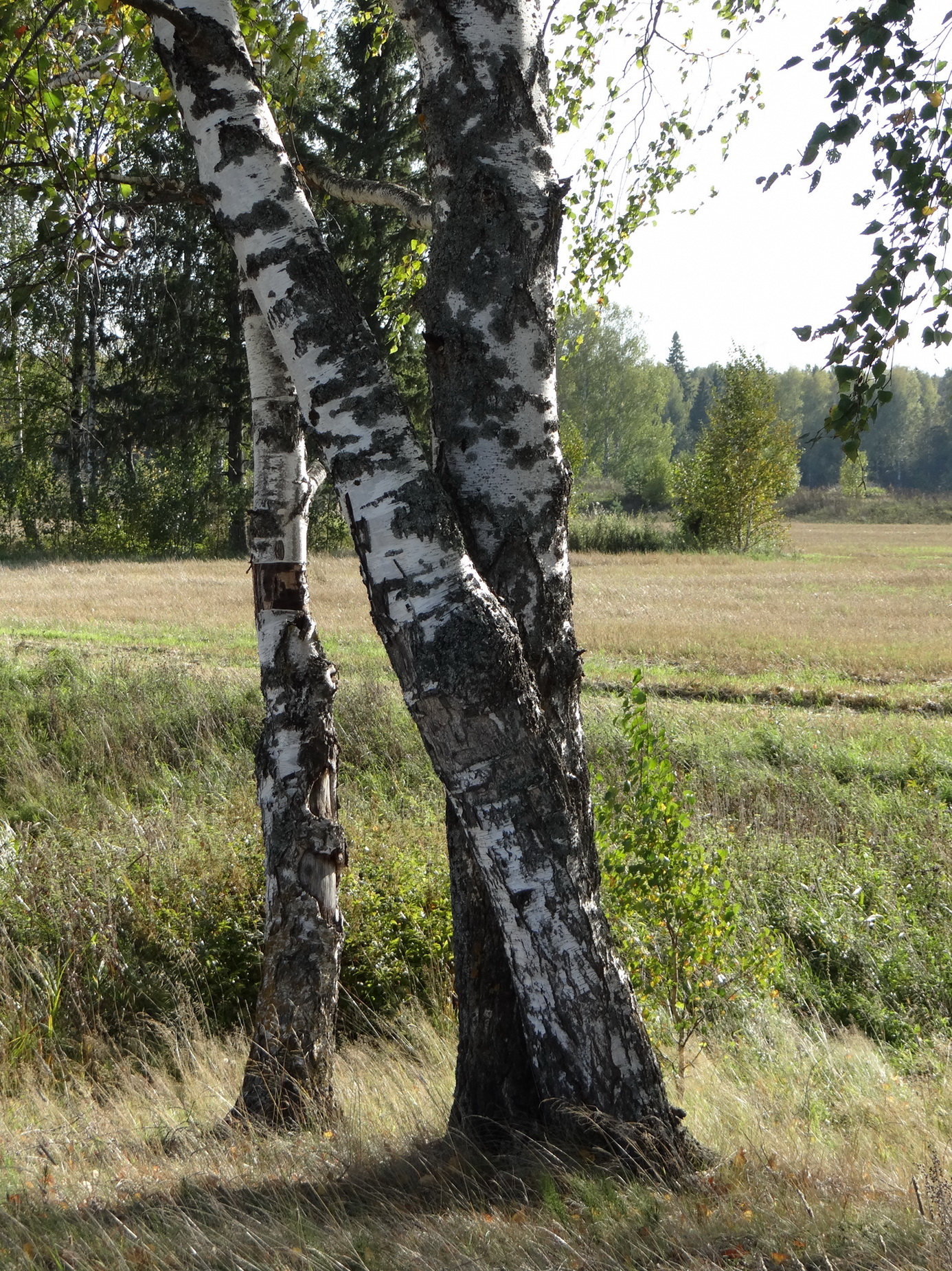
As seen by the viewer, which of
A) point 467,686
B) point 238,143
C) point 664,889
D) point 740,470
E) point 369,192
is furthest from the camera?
point 740,470

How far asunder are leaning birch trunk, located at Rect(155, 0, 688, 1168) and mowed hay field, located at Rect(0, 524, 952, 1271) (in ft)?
0.90

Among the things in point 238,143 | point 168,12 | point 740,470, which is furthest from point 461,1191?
point 740,470

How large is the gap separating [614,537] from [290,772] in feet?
114

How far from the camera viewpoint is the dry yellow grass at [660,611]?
1473cm

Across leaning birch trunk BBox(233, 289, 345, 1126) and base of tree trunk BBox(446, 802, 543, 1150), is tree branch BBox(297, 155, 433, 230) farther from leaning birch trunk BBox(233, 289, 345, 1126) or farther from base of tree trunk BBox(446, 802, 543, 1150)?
base of tree trunk BBox(446, 802, 543, 1150)

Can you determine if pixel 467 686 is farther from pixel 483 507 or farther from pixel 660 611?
pixel 660 611

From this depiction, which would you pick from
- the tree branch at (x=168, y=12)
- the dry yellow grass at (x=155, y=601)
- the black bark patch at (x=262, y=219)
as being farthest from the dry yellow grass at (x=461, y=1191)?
the dry yellow grass at (x=155, y=601)

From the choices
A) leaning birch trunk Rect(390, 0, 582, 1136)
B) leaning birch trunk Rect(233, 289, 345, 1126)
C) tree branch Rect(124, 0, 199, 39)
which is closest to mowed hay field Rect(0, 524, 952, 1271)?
leaning birch trunk Rect(233, 289, 345, 1126)

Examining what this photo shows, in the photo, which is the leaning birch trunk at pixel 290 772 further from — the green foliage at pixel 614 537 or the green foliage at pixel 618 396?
the green foliage at pixel 618 396

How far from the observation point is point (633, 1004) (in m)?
2.71

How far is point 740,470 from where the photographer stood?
3709 cm

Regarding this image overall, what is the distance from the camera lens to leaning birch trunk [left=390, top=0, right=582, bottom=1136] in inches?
109

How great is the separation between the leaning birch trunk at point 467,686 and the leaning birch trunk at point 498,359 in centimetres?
19

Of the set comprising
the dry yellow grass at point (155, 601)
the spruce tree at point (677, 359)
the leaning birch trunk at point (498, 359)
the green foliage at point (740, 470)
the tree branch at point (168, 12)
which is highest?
the spruce tree at point (677, 359)
